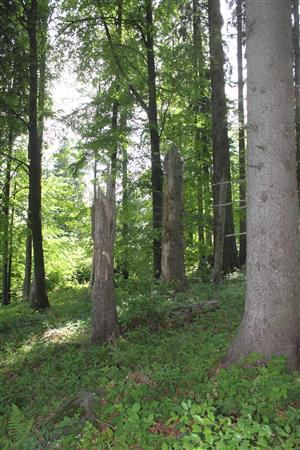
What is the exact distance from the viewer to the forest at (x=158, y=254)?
3.77 metres

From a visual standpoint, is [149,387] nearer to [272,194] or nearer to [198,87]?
[272,194]

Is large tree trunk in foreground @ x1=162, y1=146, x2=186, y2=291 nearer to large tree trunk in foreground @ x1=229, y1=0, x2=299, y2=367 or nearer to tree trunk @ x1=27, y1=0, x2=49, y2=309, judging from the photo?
tree trunk @ x1=27, y1=0, x2=49, y2=309

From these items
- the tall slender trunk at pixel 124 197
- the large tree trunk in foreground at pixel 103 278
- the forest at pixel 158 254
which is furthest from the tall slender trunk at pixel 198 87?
the large tree trunk in foreground at pixel 103 278

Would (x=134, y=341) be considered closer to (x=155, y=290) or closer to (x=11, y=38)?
(x=155, y=290)

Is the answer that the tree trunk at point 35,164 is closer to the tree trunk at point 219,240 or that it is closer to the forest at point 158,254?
the forest at point 158,254


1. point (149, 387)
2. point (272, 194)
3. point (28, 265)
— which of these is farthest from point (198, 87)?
point (149, 387)

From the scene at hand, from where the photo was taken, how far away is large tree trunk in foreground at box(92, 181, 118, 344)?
280 inches

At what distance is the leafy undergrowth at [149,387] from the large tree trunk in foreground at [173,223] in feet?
4.63

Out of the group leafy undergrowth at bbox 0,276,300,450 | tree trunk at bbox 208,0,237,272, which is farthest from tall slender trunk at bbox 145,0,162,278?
leafy undergrowth at bbox 0,276,300,450

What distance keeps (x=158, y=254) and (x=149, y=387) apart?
785 centimetres

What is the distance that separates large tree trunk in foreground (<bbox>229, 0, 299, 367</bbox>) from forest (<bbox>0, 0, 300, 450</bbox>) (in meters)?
0.02

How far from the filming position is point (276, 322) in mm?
4387

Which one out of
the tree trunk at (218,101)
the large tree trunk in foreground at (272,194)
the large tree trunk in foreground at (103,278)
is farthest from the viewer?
the tree trunk at (218,101)

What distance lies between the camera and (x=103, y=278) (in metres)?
7.13
